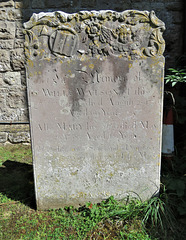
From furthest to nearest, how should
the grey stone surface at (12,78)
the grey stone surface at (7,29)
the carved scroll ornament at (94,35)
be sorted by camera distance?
the grey stone surface at (12,78) → the grey stone surface at (7,29) → the carved scroll ornament at (94,35)

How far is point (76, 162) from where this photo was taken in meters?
2.67

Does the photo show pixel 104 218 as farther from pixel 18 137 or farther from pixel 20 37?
pixel 20 37

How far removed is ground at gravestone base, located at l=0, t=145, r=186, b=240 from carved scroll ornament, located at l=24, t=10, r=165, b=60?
5.47 ft

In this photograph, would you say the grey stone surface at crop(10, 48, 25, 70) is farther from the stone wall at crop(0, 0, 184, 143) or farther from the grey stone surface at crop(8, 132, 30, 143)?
the grey stone surface at crop(8, 132, 30, 143)

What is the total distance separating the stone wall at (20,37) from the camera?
4176 mm

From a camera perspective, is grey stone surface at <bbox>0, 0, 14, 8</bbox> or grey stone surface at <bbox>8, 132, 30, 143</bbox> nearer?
grey stone surface at <bbox>0, 0, 14, 8</bbox>

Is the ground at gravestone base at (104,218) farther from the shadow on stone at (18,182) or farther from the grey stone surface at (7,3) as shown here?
the grey stone surface at (7,3)

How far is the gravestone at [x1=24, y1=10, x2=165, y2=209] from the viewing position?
7.70 ft

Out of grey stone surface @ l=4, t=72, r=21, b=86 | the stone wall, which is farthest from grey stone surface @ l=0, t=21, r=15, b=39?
grey stone surface @ l=4, t=72, r=21, b=86

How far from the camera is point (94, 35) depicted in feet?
7.70

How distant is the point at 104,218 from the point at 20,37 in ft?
11.7

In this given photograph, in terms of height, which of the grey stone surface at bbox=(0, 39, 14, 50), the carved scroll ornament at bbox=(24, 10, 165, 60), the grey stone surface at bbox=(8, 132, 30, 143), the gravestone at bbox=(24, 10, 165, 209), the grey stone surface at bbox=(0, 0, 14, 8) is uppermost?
the grey stone surface at bbox=(0, 0, 14, 8)

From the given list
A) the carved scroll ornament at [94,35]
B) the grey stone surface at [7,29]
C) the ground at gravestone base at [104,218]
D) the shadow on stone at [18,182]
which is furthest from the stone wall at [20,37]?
the carved scroll ornament at [94,35]

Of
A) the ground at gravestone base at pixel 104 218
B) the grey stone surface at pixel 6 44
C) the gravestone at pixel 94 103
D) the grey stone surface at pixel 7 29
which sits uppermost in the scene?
the grey stone surface at pixel 7 29
